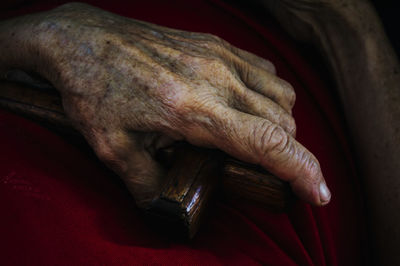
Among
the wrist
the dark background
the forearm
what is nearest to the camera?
the wrist

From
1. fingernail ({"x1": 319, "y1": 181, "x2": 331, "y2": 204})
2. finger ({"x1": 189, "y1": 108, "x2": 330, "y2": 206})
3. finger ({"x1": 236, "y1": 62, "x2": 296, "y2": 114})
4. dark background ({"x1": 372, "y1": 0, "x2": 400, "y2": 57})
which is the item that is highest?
dark background ({"x1": 372, "y1": 0, "x2": 400, "y2": 57})

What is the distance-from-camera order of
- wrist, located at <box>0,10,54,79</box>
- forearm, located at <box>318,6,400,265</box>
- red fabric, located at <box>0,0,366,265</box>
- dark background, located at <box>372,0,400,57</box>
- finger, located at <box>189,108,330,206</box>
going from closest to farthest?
red fabric, located at <box>0,0,366,265</box> → finger, located at <box>189,108,330,206</box> → wrist, located at <box>0,10,54,79</box> → forearm, located at <box>318,6,400,265</box> → dark background, located at <box>372,0,400,57</box>

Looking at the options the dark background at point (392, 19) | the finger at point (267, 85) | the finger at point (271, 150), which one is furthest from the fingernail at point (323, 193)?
the dark background at point (392, 19)

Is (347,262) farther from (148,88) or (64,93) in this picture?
(64,93)

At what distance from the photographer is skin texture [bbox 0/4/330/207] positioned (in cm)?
59

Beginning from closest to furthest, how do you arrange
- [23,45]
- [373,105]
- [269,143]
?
[269,143]
[23,45]
[373,105]

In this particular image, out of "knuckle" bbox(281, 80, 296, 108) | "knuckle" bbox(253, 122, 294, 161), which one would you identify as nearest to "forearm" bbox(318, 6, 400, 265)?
"knuckle" bbox(281, 80, 296, 108)

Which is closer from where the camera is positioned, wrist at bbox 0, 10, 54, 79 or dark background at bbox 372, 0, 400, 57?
wrist at bbox 0, 10, 54, 79

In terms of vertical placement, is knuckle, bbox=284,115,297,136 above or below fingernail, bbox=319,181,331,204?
above

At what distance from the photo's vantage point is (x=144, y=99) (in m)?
0.63

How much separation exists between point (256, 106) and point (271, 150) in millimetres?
150

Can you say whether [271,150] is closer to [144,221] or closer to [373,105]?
[144,221]

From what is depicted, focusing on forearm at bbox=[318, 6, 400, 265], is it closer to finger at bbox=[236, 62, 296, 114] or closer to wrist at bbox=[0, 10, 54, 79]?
finger at bbox=[236, 62, 296, 114]

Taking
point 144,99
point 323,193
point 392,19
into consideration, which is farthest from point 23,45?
point 392,19
